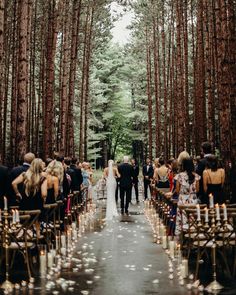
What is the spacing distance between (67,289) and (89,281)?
0.62 m

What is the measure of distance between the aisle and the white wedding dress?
4.26 m

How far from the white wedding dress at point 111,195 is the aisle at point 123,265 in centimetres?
426

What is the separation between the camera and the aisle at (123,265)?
27.5 feet

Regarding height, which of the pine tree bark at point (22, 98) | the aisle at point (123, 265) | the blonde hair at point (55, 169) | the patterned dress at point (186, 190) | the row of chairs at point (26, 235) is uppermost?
the pine tree bark at point (22, 98)

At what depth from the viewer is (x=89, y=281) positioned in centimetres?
888

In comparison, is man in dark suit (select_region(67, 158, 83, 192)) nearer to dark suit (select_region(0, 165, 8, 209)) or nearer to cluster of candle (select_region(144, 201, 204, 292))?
cluster of candle (select_region(144, 201, 204, 292))

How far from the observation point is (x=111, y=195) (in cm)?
2102

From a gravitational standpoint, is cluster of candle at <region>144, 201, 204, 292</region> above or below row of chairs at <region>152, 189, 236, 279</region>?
below

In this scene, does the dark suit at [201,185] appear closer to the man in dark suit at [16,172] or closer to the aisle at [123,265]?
the aisle at [123,265]

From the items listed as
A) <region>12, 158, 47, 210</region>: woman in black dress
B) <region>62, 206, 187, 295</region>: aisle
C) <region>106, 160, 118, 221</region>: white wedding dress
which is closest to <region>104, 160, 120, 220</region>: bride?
<region>106, 160, 118, 221</region>: white wedding dress

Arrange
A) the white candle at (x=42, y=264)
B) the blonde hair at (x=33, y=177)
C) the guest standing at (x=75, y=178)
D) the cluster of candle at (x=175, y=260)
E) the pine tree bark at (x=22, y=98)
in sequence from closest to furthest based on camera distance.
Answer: the cluster of candle at (x=175, y=260), the white candle at (x=42, y=264), the blonde hair at (x=33, y=177), the pine tree bark at (x=22, y=98), the guest standing at (x=75, y=178)

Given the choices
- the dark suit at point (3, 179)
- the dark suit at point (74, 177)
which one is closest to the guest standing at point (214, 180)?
the dark suit at point (3, 179)

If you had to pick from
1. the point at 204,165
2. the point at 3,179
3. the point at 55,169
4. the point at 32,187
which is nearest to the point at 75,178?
the point at 55,169

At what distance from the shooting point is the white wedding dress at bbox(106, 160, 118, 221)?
66.8 feet
